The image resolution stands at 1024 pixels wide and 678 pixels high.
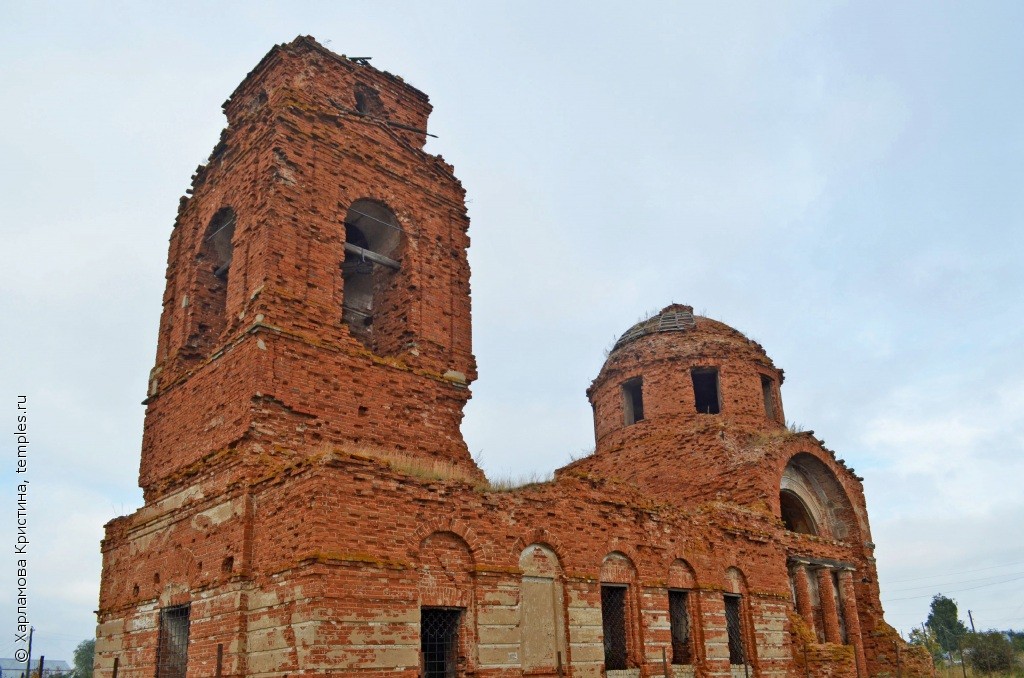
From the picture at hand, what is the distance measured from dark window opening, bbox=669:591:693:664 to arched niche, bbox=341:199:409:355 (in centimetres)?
633

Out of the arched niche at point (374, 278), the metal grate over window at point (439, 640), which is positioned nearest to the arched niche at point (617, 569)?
the metal grate over window at point (439, 640)

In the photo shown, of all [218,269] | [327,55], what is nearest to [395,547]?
[218,269]

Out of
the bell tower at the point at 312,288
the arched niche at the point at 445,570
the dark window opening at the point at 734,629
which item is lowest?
the dark window opening at the point at 734,629

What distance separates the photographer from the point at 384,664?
29.8 feet

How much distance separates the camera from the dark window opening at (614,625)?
12352 millimetres

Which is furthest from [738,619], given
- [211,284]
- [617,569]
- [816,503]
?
[211,284]

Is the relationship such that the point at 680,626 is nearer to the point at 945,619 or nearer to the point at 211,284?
the point at 211,284

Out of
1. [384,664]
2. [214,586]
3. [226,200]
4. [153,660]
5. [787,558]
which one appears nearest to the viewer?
[384,664]

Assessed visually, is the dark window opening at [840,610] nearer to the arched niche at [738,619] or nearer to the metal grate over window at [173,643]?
the arched niche at [738,619]

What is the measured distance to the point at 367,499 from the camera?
31.7 feet

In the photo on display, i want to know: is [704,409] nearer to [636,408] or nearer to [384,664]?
[636,408]

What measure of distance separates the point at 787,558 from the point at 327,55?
13.8 m

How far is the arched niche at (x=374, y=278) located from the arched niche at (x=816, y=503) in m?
11.2

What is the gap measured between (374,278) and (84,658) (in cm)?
5066
